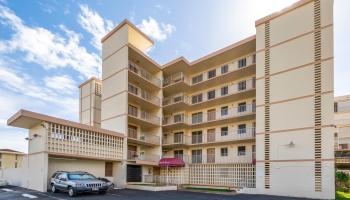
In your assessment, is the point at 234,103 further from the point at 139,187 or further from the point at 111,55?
the point at 111,55

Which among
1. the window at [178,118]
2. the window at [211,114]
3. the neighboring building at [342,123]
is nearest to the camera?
the window at [211,114]

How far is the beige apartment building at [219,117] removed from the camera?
18.6 meters

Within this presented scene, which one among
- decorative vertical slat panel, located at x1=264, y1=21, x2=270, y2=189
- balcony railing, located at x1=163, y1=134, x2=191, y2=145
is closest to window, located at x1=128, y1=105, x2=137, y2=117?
balcony railing, located at x1=163, y1=134, x2=191, y2=145

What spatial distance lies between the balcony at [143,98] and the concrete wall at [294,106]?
12.4 m

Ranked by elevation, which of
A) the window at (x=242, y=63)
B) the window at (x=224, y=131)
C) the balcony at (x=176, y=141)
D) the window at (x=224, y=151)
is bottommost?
the window at (x=224, y=151)

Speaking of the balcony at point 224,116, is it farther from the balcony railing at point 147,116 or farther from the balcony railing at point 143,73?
the balcony railing at point 143,73

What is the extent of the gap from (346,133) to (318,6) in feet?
76.8

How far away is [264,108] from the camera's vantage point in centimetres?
2133

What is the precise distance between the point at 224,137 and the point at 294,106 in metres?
9.12

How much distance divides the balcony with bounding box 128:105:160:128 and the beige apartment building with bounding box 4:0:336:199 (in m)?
0.14

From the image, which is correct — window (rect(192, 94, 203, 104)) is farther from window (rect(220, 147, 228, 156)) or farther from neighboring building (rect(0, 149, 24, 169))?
neighboring building (rect(0, 149, 24, 169))

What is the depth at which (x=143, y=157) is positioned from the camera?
27.9m

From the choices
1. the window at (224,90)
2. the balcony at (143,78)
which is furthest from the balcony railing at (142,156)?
the window at (224,90)

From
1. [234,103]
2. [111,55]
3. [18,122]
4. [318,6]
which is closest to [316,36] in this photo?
[318,6]
